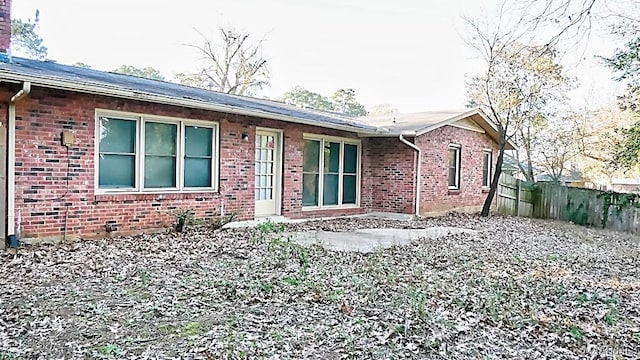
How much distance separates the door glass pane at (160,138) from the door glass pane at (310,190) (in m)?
3.90

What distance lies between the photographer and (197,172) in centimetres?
962

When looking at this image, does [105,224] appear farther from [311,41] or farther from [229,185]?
[311,41]

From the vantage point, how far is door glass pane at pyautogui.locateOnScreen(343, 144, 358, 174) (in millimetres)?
13617

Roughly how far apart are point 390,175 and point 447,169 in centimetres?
230

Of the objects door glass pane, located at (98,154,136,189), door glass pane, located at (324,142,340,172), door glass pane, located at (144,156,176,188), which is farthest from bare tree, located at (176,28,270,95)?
door glass pane, located at (98,154,136,189)

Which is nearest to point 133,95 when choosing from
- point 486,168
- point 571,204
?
point 486,168

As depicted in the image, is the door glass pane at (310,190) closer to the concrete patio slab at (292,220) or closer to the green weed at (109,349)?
the concrete patio slab at (292,220)

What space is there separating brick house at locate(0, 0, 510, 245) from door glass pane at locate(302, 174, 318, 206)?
0.03 metres

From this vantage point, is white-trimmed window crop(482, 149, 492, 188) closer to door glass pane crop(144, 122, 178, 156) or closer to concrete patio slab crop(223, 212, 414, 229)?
concrete patio slab crop(223, 212, 414, 229)

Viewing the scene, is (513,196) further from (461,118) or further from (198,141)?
(198,141)

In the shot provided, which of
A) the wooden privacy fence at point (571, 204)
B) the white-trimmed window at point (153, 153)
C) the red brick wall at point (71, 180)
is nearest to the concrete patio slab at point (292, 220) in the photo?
the red brick wall at point (71, 180)

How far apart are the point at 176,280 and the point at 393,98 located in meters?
34.4

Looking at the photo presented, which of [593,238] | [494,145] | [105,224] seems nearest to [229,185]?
[105,224]

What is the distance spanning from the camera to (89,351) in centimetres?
353
